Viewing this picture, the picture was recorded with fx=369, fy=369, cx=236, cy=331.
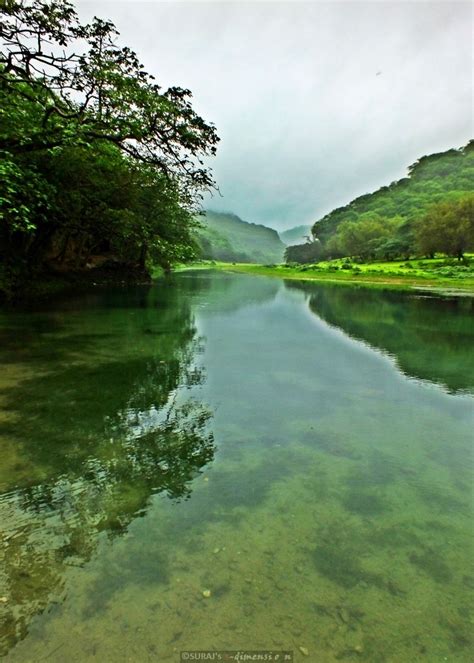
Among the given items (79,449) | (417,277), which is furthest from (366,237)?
(79,449)

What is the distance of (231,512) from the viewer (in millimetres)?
5320

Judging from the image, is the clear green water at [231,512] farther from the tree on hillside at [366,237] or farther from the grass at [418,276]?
the tree on hillside at [366,237]

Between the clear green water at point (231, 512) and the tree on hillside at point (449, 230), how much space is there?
3155 inches

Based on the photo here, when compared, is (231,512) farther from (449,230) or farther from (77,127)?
(449,230)

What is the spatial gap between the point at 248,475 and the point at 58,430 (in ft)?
13.4

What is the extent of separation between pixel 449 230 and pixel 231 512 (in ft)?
299

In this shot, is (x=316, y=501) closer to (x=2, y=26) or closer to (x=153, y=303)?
(x=2, y=26)

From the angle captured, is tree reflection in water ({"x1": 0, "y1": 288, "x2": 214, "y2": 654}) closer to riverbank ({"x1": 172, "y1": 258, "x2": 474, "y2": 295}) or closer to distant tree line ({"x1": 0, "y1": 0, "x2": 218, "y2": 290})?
distant tree line ({"x1": 0, "y1": 0, "x2": 218, "y2": 290})

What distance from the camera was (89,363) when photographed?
12.3 metres

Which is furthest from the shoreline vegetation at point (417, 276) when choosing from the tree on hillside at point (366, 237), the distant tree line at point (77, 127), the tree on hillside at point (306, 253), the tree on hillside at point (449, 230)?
the tree on hillside at point (306, 253)

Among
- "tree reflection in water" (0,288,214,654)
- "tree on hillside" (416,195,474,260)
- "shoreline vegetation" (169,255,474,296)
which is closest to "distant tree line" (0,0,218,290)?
"tree reflection in water" (0,288,214,654)

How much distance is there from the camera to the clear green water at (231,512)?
3.62 meters

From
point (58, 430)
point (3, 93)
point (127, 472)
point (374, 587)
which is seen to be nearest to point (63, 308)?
point (3, 93)

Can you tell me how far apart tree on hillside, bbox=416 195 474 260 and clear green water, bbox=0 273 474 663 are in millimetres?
80146
